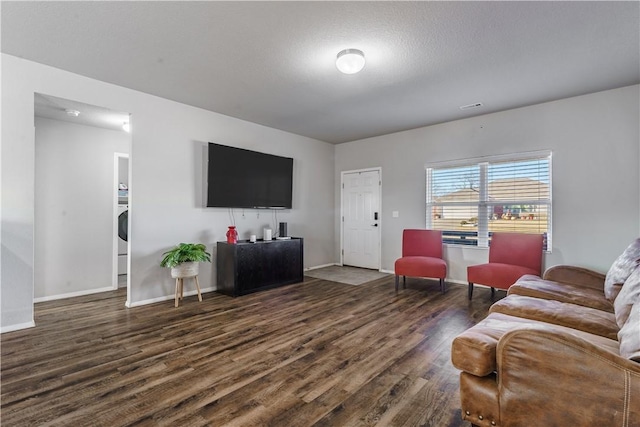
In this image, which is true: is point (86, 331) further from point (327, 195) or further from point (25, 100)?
point (327, 195)

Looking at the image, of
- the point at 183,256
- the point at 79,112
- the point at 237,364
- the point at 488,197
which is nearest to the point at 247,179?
the point at 183,256

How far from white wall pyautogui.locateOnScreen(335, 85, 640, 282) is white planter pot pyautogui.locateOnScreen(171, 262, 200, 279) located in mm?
3863

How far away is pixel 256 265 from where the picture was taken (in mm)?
4391

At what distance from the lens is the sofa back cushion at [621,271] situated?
2.24 metres

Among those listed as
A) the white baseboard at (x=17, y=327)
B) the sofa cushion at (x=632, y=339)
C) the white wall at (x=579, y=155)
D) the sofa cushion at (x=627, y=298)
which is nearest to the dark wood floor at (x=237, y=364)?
the white baseboard at (x=17, y=327)

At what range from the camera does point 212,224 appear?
452cm

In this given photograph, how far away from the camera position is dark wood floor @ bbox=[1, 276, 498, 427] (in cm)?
173

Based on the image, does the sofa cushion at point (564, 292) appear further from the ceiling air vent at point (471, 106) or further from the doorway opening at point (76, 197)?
the doorway opening at point (76, 197)

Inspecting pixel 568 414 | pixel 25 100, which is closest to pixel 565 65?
pixel 568 414

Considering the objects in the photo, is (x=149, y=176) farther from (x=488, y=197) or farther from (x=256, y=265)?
(x=488, y=197)

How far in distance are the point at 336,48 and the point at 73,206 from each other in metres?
4.11

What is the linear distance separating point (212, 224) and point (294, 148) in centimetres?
217

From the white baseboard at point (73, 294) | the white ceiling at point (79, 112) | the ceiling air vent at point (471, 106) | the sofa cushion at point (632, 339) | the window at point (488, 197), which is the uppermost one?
the ceiling air vent at point (471, 106)

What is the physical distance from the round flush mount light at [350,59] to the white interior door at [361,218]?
3.22 meters
